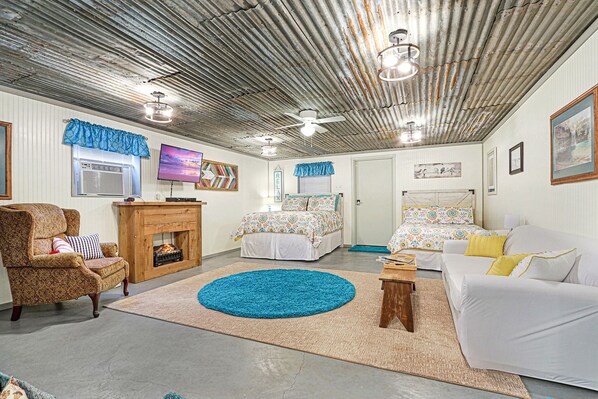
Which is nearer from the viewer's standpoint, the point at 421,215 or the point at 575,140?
the point at 575,140

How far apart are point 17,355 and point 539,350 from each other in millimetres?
3735

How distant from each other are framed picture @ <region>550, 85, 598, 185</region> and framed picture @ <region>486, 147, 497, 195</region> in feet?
8.36

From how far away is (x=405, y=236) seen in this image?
490cm

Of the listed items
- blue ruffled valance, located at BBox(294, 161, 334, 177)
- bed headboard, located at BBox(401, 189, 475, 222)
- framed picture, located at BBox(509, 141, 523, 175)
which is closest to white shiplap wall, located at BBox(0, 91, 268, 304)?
blue ruffled valance, located at BBox(294, 161, 334, 177)

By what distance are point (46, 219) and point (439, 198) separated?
697 cm

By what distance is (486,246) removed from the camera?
3.36 m

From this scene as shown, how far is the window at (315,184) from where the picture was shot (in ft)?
25.0

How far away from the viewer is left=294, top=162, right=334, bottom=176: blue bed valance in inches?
295

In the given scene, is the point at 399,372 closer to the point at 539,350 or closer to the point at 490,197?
the point at 539,350

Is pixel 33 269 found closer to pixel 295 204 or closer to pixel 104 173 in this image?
pixel 104 173

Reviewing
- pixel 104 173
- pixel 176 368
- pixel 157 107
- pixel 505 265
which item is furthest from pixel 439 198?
pixel 104 173

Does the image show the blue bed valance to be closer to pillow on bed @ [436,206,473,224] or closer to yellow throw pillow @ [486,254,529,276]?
pillow on bed @ [436,206,473,224]

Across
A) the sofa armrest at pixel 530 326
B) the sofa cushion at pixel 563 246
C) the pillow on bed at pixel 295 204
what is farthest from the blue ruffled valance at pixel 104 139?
the sofa cushion at pixel 563 246

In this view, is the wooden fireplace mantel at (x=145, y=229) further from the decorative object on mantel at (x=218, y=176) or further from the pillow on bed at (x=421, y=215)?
the pillow on bed at (x=421, y=215)
